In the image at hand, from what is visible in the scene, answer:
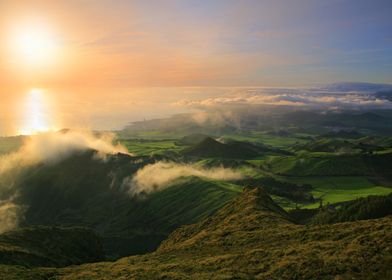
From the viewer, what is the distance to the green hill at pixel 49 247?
109 meters

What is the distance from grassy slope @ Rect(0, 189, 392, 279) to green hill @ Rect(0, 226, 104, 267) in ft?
66.0

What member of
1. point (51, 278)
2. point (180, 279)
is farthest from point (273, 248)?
point (51, 278)

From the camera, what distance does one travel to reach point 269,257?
2520 inches

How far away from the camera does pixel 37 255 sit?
115m

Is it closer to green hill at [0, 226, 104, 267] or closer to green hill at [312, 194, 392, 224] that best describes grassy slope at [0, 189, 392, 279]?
green hill at [0, 226, 104, 267]

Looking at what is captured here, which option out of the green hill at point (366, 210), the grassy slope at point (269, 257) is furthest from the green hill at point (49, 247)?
the green hill at point (366, 210)

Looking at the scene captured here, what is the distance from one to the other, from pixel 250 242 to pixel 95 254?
99.4 metres

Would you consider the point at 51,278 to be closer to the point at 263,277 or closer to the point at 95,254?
the point at 263,277

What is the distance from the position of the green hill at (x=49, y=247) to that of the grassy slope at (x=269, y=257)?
20.1 meters

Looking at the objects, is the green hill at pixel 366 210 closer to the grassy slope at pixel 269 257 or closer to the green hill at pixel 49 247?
the grassy slope at pixel 269 257

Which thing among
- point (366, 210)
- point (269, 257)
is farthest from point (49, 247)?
point (366, 210)

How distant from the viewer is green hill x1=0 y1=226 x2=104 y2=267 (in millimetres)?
109438

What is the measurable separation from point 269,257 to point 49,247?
99.9m

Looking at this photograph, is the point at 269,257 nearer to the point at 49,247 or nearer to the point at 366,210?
the point at 366,210
